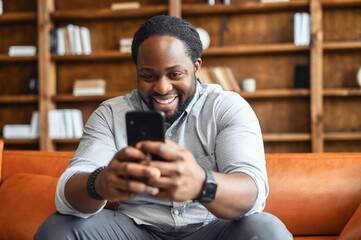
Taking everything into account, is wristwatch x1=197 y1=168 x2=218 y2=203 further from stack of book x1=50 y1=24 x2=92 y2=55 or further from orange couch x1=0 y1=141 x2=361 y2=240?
stack of book x1=50 y1=24 x2=92 y2=55

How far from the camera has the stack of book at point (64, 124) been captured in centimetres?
327

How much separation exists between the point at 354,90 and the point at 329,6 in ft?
2.37

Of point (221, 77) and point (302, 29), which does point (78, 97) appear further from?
point (302, 29)

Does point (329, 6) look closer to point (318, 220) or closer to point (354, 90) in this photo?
point (354, 90)

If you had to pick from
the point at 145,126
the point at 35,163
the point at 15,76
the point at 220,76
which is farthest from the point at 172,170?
the point at 15,76

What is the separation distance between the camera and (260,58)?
10.8ft

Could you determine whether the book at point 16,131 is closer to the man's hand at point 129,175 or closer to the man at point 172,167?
the man at point 172,167

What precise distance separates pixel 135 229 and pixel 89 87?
2360 millimetres

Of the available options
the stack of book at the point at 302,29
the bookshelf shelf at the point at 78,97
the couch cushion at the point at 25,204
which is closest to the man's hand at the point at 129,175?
the couch cushion at the point at 25,204

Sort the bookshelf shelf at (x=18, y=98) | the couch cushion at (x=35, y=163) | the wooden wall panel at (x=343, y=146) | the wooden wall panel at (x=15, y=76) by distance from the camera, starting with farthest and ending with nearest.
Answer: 1. the wooden wall panel at (x=15, y=76)
2. the bookshelf shelf at (x=18, y=98)
3. the wooden wall panel at (x=343, y=146)
4. the couch cushion at (x=35, y=163)

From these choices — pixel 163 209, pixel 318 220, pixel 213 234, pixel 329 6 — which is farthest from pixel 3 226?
pixel 329 6

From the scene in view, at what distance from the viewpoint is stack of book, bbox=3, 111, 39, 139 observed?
11.0ft

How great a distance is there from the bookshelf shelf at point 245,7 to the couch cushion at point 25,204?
2070 millimetres

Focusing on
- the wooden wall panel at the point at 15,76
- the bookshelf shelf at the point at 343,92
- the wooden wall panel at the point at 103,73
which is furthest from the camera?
the wooden wall panel at the point at 15,76
